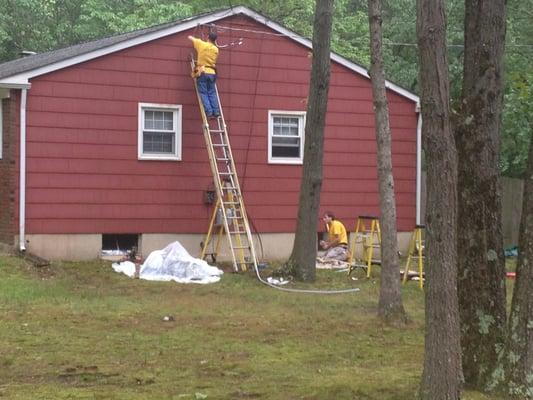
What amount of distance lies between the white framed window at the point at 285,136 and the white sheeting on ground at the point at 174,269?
3.59 metres

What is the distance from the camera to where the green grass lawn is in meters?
6.39

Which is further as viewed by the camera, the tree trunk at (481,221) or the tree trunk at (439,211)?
the tree trunk at (481,221)

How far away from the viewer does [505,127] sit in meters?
22.5

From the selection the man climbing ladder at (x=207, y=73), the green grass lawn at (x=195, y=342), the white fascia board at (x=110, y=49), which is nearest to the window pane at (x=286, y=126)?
the man climbing ladder at (x=207, y=73)

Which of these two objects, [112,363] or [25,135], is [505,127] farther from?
[112,363]

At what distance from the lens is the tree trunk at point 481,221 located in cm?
599

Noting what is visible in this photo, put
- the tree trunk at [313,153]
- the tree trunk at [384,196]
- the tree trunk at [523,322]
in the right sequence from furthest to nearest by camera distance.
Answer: the tree trunk at [313,153] < the tree trunk at [384,196] < the tree trunk at [523,322]

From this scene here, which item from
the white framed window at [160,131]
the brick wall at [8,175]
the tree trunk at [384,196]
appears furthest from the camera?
the white framed window at [160,131]

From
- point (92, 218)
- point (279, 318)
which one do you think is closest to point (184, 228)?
point (92, 218)

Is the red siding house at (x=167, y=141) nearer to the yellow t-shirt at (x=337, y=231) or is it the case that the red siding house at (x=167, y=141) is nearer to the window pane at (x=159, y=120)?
the window pane at (x=159, y=120)

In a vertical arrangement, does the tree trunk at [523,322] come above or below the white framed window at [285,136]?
below

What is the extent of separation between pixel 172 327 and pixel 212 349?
1.38 metres

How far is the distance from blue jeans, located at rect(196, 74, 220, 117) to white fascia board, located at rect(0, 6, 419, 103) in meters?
1.18

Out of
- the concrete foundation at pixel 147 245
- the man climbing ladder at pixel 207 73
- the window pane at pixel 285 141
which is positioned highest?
the man climbing ladder at pixel 207 73
